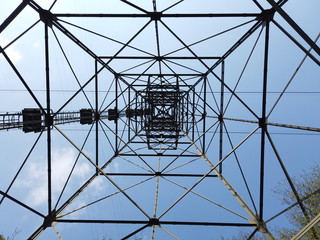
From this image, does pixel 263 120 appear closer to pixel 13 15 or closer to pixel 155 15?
pixel 155 15

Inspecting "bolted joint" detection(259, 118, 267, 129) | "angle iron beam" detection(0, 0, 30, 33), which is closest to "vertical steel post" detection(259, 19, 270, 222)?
"bolted joint" detection(259, 118, 267, 129)

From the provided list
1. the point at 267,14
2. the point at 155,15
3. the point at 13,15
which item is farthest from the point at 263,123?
the point at 13,15

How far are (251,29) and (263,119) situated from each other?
271 cm

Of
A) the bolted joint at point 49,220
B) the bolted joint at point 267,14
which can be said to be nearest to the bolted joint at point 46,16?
the bolted joint at point 49,220

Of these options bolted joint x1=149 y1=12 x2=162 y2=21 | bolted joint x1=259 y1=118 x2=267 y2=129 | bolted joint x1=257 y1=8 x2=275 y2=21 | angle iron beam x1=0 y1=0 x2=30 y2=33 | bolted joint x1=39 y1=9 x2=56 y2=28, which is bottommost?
bolted joint x1=259 y1=118 x2=267 y2=129

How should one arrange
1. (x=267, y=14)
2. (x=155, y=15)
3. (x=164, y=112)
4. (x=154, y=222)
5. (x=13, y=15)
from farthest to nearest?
(x=164, y=112)
(x=155, y=15)
(x=267, y=14)
(x=154, y=222)
(x=13, y=15)

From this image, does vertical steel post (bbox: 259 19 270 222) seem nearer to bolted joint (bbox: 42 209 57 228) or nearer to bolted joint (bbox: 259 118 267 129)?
bolted joint (bbox: 259 118 267 129)

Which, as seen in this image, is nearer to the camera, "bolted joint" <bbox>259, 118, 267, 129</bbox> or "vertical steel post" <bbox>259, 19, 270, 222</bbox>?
"vertical steel post" <bbox>259, 19, 270, 222</bbox>

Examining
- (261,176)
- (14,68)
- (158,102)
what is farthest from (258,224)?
(158,102)

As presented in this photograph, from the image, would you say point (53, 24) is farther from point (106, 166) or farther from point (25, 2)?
point (106, 166)

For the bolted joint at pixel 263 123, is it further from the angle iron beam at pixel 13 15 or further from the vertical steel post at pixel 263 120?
the angle iron beam at pixel 13 15

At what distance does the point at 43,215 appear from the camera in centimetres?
585

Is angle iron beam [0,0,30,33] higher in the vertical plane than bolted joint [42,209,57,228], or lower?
higher

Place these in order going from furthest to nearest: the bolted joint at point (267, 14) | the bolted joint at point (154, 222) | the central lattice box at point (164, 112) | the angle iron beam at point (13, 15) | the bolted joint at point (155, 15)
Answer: the central lattice box at point (164, 112) < the bolted joint at point (155, 15) < the bolted joint at point (267, 14) < the bolted joint at point (154, 222) < the angle iron beam at point (13, 15)
